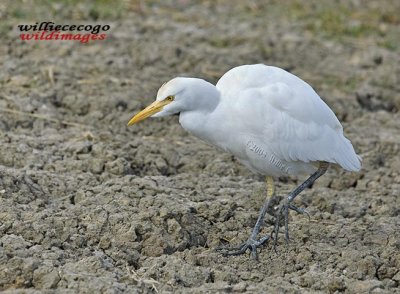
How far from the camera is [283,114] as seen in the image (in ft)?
17.4

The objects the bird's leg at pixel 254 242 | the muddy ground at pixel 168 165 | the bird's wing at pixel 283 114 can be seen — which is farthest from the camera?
the bird's leg at pixel 254 242

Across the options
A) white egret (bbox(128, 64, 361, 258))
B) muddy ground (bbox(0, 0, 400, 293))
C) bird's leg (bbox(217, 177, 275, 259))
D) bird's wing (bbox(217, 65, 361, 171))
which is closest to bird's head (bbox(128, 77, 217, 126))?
white egret (bbox(128, 64, 361, 258))

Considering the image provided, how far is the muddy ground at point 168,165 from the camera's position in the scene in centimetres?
489

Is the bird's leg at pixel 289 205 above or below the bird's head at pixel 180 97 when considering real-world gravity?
below

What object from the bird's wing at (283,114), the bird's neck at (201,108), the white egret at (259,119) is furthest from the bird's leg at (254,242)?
the bird's neck at (201,108)

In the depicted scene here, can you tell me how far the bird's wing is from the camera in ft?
17.1

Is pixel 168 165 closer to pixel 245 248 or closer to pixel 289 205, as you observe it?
pixel 289 205

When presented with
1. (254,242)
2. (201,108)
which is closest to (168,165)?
(254,242)

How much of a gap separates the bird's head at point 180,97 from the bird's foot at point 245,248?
87 cm

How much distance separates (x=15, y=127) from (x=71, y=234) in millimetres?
2121

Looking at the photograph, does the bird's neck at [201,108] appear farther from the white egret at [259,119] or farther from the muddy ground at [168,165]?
the muddy ground at [168,165]

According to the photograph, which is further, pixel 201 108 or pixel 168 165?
pixel 168 165

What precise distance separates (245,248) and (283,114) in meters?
0.83

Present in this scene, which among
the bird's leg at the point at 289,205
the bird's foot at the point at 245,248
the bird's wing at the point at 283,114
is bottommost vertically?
the bird's foot at the point at 245,248
